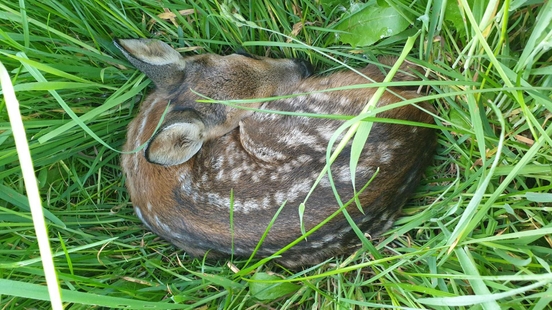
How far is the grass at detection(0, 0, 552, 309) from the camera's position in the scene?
1.88 metres

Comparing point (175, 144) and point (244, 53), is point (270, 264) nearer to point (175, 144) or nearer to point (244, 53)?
point (175, 144)

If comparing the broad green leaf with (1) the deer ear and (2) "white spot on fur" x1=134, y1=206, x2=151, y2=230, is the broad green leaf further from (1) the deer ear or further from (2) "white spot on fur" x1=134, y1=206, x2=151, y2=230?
(2) "white spot on fur" x1=134, y1=206, x2=151, y2=230

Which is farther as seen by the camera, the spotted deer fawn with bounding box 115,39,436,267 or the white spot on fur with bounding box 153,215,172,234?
the white spot on fur with bounding box 153,215,172,234

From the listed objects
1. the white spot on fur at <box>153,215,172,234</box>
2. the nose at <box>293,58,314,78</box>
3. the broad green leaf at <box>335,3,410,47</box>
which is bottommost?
the white spot on fur at <box>153,215,172,234</box>

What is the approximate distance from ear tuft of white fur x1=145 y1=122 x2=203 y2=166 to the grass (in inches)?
10.2

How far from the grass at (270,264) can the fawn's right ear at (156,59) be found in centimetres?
14

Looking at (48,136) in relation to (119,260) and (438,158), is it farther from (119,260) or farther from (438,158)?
(438,158)

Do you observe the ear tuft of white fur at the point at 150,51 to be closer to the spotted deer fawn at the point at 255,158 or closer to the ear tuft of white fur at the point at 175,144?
the spotted deer fawn at the point at 255,158

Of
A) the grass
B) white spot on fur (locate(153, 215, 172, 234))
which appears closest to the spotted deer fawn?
white spot on fur (locate(153, 215, 172, 234))

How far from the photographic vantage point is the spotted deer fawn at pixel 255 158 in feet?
7.20

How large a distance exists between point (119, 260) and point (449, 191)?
174 cm

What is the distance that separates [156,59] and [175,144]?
0.45m

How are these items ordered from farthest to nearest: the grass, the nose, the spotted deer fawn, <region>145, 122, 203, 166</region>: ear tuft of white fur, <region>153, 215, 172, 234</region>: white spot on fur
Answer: the nose, <region>153, 215, 172, 234</region>: white spot on fur, <region>145, 122, 203, 166</region>: ear tuft of white fur, the spotted deer fawn, the grass

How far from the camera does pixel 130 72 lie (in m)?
2.69
